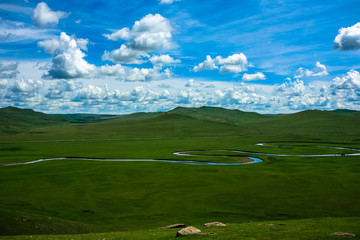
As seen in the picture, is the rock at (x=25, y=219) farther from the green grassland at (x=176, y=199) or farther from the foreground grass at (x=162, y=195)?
the foreground grass at (x=162, y=195)

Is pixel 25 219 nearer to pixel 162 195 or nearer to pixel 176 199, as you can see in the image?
pixel 176 199

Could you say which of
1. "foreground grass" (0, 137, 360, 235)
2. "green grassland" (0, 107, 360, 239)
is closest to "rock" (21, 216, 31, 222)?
"green grassland" (0, 107, 360, 239)

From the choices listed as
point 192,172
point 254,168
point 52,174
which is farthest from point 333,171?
point 52,174

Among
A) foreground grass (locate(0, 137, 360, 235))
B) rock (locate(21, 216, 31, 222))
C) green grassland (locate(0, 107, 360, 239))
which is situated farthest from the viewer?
foreground grass (locate(0, 137, 360, 235))

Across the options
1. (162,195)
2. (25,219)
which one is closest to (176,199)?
(162,195)

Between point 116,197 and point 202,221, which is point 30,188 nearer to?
point 116,197

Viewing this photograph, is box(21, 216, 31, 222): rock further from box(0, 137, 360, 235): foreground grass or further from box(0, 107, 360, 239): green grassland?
box(0, 137, 360, 235): foreground grass

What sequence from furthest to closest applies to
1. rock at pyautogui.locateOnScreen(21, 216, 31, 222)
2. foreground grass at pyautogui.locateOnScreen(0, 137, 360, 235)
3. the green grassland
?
foreground grass at pyautogui.locateOnScreen(0, 137, 360, 235) → rock at pyautogui.locateOnScreen(21, 216, 31, 222) → the green grassland

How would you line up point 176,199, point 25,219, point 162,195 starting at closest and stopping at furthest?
point 25,219
point 176,199
point 162,195

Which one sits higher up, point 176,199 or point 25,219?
point 25,219

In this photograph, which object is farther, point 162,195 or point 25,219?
point 162,195

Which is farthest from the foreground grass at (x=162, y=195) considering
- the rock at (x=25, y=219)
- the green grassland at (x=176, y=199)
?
the rock at (x=25, y=219)

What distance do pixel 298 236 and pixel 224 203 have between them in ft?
86.0

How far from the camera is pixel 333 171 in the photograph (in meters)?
73.9
